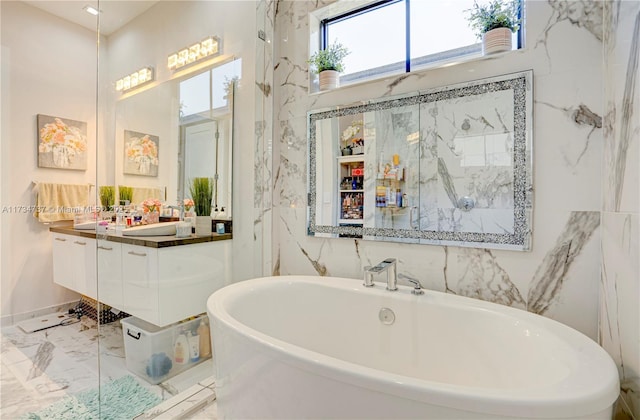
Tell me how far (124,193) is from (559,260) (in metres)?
2.50

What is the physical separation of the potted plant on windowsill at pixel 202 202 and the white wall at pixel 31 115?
176 cm

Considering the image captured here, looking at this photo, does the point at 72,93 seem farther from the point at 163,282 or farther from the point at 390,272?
the point at 390,272

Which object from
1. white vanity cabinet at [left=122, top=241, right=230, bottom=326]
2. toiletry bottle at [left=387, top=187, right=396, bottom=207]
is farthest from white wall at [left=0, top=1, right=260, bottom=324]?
toiletry bottle at [left=387, top=187, right=396, bottom=207]

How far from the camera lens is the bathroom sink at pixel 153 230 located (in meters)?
1.93

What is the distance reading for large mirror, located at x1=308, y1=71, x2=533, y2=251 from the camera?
4.62 ft

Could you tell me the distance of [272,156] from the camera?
7.36 feet

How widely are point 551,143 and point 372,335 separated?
1.22m

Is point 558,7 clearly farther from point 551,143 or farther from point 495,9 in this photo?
point 551,143

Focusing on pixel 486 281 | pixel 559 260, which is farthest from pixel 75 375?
pixel 559 260

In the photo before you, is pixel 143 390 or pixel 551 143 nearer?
pixel 551 143

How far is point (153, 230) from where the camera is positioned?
6.46 feet

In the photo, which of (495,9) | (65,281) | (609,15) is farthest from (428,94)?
(65,281)

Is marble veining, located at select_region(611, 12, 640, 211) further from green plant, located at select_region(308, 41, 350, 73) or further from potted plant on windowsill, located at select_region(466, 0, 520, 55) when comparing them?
green plant, located at select_region(308, 41, 350, 73)

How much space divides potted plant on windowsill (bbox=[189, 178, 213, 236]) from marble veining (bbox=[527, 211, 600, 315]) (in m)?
1.94
